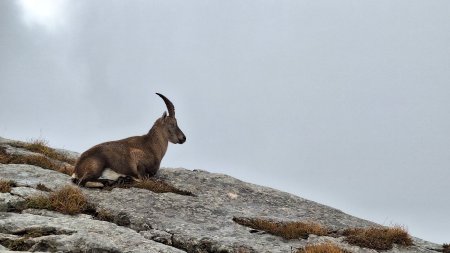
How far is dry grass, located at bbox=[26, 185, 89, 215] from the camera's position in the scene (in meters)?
13.8

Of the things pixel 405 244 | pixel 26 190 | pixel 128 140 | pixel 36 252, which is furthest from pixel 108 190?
pixel 405 244

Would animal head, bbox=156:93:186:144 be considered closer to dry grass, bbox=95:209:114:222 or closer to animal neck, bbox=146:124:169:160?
animal neck, bbox=146:124:169:160

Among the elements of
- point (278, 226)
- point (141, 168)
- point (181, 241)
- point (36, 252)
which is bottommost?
point (36, 252)

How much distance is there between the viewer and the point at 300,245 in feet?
44.8

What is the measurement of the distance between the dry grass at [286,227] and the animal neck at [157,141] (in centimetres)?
615

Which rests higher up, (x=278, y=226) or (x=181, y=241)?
(x=278, y=226)

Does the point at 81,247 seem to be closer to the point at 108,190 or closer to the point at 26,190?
the point at 26,190

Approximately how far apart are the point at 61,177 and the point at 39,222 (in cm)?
530

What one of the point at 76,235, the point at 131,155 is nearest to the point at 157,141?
the point at 131,155

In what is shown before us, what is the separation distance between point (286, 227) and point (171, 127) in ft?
28.3

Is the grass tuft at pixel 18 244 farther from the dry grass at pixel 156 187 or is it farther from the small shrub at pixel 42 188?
the dry grass at pixel 156 187

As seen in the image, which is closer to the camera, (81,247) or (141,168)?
(81,247)

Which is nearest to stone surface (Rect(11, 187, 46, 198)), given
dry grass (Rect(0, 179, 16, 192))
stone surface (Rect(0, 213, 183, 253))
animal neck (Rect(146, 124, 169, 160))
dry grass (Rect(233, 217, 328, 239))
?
dry grass (Rect(0, 179, 16, 192))

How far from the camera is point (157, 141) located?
69.4 ft
